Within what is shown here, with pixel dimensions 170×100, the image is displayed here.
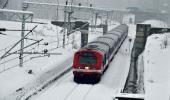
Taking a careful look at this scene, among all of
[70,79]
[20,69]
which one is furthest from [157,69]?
[20,69]

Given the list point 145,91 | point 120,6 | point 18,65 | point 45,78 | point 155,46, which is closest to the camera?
point 145,91

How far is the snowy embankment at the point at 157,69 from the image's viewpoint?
27.4m

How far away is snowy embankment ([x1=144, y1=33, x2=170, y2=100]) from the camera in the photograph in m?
27.4

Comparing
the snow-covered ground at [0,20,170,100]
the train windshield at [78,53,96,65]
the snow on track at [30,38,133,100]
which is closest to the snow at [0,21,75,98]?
the snow-covered ground at [0,20,170,100]

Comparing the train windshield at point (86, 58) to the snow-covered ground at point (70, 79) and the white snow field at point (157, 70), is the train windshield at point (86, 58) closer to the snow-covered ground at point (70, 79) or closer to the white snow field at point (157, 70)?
the snow-covered ground at point (70, 79)

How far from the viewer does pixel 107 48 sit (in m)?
35.1

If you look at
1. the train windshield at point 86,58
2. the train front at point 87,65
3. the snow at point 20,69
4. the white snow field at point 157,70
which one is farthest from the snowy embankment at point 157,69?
the snow at point 20,69

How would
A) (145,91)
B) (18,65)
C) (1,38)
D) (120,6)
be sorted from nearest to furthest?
(145,91) < (18,65) < (1,38) < (120,6)

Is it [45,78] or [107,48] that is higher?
[107,48]

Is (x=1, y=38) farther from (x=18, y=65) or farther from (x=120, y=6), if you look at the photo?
(x=120, y=6)

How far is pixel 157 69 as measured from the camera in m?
34.7

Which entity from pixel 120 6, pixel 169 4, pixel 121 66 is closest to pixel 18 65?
pixel 121 66

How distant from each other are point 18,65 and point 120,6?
6001 inches

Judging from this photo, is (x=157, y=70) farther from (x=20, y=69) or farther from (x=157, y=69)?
(x=20, y=69)
